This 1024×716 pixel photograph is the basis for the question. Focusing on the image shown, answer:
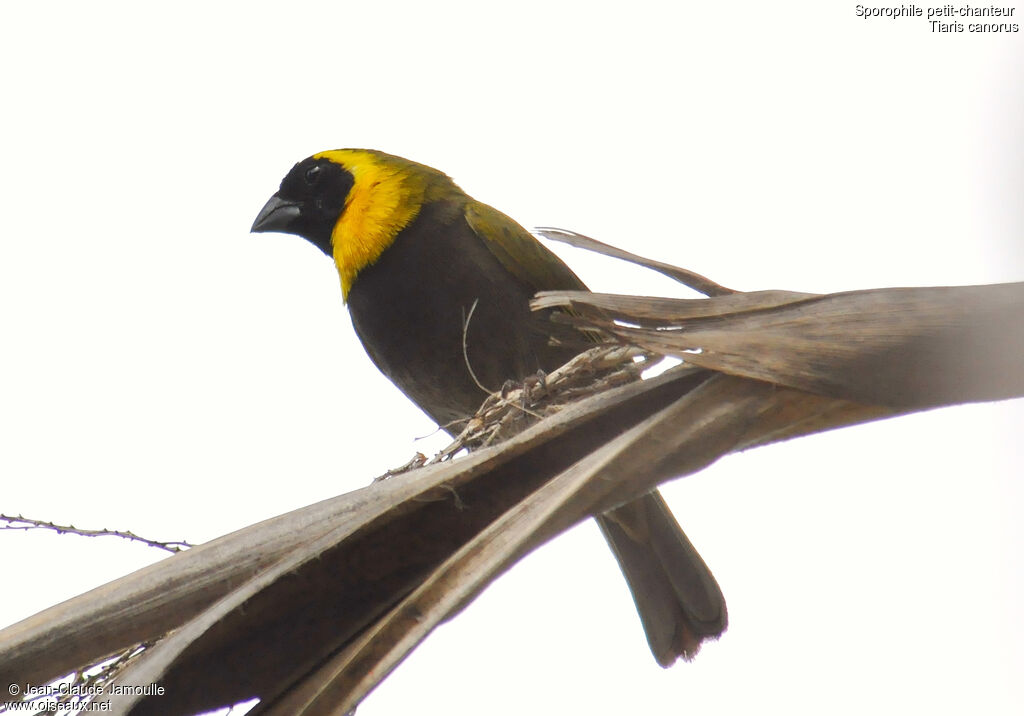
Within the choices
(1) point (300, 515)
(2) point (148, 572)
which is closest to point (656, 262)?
(1) point (300, 515)

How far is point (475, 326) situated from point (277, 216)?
123 cm

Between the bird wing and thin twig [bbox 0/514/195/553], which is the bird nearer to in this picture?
the bird wing

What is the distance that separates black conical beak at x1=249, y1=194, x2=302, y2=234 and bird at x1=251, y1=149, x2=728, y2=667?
47cm

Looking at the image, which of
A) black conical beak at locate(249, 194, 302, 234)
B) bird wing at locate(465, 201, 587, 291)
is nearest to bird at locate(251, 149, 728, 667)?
bird wing at locate(465, 201, 587, 291)

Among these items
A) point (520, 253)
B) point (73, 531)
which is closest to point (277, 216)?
point (520, 253)

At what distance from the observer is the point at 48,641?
55.7 inches

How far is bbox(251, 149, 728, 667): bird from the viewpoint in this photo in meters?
3.26

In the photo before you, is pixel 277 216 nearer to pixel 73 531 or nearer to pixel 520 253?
pixel 520 253

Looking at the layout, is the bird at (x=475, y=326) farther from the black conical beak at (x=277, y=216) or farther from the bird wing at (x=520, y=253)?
the black conical beak at (x=277, y=216)

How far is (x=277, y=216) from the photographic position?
422cm

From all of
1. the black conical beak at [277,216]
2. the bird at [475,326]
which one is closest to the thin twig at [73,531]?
the bird at [475,326]

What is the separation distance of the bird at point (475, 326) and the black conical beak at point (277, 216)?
47 centimetres

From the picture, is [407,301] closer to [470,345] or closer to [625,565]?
[470,345]

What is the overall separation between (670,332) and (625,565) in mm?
2065
